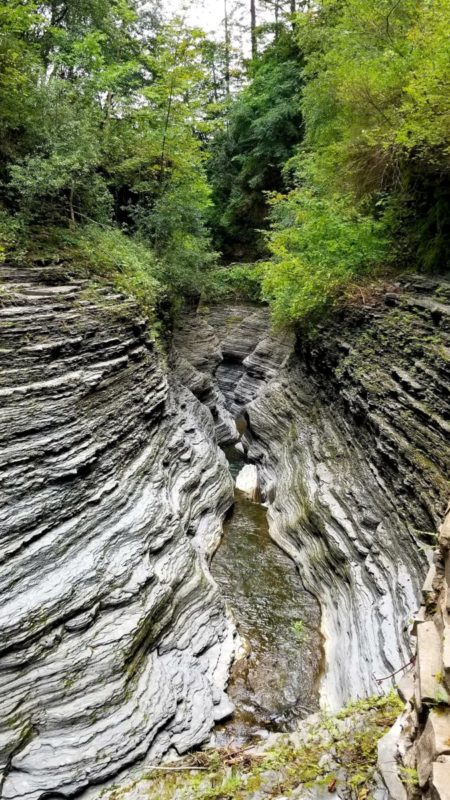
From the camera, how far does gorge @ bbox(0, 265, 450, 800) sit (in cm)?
498

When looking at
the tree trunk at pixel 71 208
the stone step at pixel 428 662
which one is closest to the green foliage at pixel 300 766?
the stone step at pixel 428 662

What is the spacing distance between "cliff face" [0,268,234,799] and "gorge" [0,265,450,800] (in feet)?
0.08

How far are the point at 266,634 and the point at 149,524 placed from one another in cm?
302

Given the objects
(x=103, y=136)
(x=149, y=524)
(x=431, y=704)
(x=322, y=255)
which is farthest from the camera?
(x=103, y=136)

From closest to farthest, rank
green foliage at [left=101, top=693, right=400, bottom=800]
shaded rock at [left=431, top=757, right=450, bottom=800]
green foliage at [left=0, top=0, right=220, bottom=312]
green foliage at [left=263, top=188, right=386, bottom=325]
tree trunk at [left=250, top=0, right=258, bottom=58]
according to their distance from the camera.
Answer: shaded rock at [left=431, top=757, right=450, bottom=800] < green foliage at [left=101, top=693, right=400, bottom=800] < green foliage at [left=0, top=0, right=220, bottom=312] < green foliage at [left=263, top=188, right=386, bottom=325] < tree trunk at [left=250, top=0, right=258, bottom=58]

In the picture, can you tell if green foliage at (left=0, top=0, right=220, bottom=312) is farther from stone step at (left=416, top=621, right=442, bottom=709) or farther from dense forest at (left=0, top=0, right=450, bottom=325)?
stone step at (left=416, top=621, right=442, bottom=709)

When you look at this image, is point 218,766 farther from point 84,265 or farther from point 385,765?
point 84,265

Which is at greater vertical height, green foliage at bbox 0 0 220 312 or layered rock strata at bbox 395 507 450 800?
green foliage at bbox 0 0 220 312

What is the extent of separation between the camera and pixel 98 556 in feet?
20.6

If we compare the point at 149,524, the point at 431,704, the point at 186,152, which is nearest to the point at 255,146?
the point at 186,152

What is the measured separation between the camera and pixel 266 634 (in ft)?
25.9

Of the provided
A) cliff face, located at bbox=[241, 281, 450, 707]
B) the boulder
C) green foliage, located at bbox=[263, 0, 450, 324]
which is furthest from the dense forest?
the boulder

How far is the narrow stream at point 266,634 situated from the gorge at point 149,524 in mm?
218

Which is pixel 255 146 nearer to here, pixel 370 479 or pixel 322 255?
pixel 322 255
